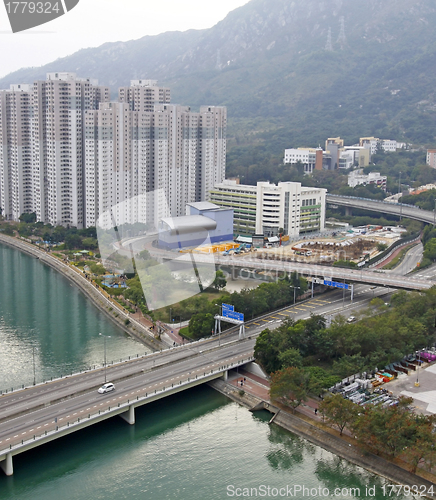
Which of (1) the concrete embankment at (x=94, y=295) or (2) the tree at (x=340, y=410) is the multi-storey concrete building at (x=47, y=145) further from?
(2) the tree at (x=340, y=410)

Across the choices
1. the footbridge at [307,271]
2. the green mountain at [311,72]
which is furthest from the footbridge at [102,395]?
the green mountain at [311,72]

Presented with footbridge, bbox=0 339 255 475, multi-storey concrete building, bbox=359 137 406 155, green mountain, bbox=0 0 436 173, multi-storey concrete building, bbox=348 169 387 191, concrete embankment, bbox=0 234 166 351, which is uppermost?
green mountain, bbox=0 0 436 173

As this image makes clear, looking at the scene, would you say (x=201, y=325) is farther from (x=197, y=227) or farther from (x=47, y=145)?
(x=47, y=145)

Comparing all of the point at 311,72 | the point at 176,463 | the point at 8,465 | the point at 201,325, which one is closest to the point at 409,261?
the point at 201,325

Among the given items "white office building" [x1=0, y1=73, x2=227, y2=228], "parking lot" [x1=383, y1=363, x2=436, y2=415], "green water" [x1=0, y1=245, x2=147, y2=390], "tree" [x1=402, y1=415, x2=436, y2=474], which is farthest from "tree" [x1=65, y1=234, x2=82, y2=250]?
"tree" [x1=402, y1=415, x2=436, y2=474]

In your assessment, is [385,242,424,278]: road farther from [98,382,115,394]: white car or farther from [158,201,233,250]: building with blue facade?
[98,382,115,394]: white car

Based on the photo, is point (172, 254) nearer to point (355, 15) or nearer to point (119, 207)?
point (119, 207)
